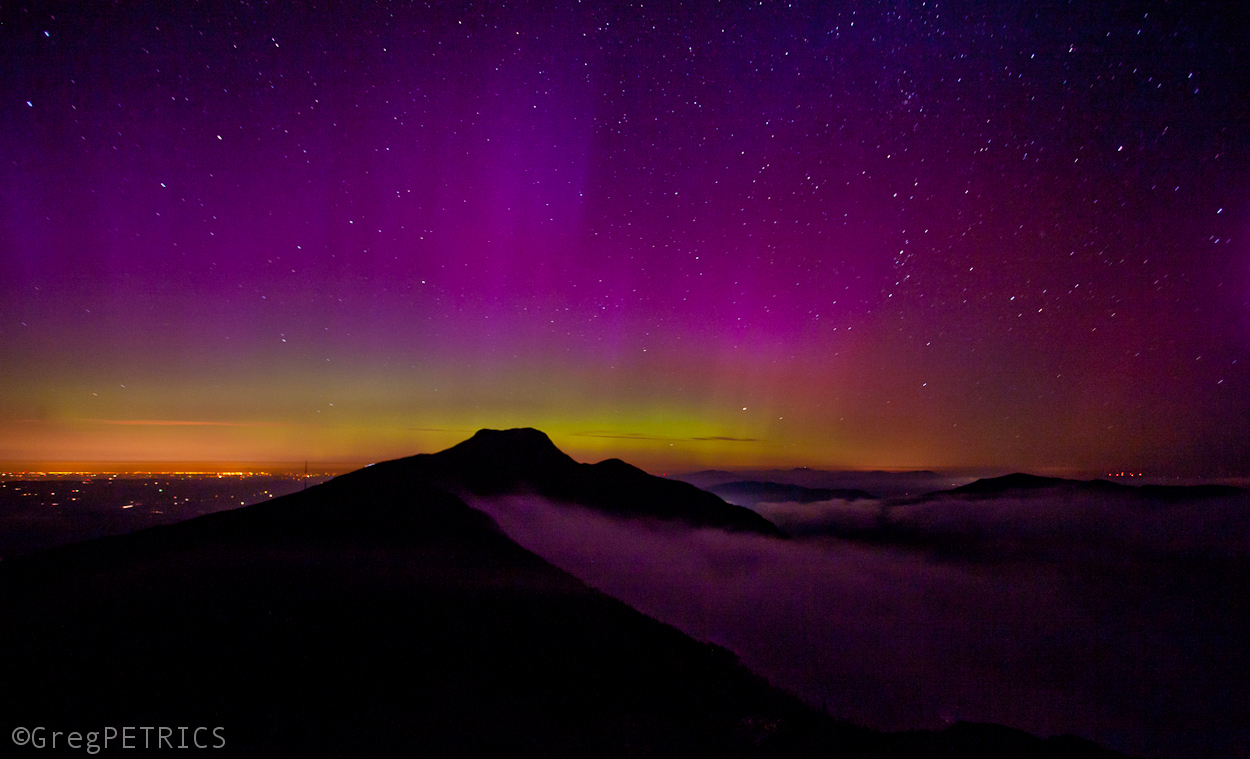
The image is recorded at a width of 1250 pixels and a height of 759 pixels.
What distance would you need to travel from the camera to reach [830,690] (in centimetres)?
5306

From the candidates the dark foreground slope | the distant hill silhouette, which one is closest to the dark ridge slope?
the dark foreground slope

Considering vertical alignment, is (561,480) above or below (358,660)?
above

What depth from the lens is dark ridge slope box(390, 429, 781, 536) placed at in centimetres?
6512

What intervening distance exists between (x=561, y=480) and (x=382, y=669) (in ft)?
229

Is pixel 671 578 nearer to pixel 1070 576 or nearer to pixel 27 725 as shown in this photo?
pixel 27 725

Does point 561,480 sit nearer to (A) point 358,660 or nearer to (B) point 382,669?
(A) point 358,660

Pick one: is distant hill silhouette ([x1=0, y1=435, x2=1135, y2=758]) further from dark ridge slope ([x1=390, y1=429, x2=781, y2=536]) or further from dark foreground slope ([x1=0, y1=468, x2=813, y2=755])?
dark ridge slope ([x1=390, y1=429, x2=781, y2=536])

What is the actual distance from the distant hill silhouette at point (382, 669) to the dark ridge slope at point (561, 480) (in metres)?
40.0

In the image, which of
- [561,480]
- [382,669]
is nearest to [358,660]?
[382,669]

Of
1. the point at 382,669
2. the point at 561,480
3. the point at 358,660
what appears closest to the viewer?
the point at 382,669

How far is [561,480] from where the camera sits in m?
80.8

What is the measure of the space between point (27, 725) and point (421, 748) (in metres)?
6.18

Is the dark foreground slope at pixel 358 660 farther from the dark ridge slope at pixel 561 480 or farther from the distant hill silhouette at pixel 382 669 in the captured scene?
the dark ridge slope at pixel 561 480

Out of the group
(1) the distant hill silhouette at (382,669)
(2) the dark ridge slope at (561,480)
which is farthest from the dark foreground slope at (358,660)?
(2) the dark ridge slope at (561,480)
